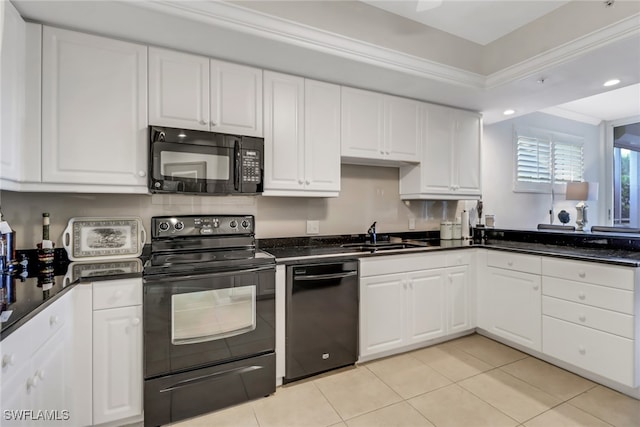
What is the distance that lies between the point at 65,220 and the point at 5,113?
2.46 feet

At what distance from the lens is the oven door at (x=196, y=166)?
1987 mm

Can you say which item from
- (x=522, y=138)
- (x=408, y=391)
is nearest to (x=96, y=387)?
(x=408, y=391)

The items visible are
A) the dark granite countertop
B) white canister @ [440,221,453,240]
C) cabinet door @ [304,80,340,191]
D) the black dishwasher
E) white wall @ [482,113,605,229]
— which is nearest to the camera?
the dark granite countertop

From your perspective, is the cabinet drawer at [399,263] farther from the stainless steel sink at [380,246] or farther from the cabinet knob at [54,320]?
the cabinet knob at [54,320]

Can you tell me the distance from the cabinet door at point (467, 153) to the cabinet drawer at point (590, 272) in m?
1.12

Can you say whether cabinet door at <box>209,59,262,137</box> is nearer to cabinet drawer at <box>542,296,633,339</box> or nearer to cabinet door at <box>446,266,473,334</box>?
cabinet door at <box>446,266,473,334</box>

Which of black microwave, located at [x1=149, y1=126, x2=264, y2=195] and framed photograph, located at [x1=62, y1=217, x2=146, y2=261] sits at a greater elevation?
black microwave, located at [x1=149, y1=126, x2=264, y2=195]

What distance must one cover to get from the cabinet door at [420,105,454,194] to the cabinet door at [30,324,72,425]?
9.49 feet

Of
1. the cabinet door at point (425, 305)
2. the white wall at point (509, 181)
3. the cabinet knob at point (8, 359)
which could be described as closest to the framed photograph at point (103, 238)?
the cabinet knob at point (8, 359)

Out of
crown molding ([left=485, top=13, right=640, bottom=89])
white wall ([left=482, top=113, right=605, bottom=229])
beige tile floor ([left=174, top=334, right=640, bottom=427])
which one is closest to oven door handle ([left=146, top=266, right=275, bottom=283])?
beige tile floor ([left=174, top=334, right=640, bottom=427])

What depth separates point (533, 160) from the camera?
14.4ft

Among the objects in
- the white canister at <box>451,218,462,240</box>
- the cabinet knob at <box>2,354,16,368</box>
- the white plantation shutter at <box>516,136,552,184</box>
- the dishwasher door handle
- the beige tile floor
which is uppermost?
the white plantation shutter at <box>516,136,552,184</box>

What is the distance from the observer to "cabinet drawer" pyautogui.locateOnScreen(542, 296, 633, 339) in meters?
2.00

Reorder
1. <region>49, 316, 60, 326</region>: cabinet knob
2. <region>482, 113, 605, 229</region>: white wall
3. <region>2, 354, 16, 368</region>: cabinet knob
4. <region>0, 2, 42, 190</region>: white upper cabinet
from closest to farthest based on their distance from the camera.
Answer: <region>2, 354, 16, 368</region>: cabinet knob
<region>49, 316, 60, 326</region>: cabinet knob
<region>0, 2, 42, 190</region>: white upper cabinet
<region>482, 113, 605, 229</region>: white wall
